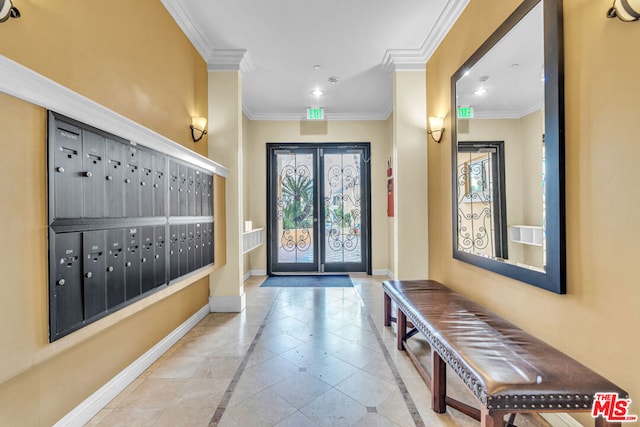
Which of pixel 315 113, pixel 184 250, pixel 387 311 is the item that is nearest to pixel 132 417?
pixel 184 250

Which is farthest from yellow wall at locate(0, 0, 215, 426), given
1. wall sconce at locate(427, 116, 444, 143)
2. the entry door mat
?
wall sconce at locate(427, 116, 444, 143)

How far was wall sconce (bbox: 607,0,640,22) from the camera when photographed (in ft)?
3.77

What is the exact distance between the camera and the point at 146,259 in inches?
79.7

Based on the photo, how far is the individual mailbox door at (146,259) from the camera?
1.98 meters

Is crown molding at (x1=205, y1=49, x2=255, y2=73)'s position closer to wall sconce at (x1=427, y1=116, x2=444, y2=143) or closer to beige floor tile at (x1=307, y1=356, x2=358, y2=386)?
wall sconce at (x1=427, y1=116, x2=444, y2=143)

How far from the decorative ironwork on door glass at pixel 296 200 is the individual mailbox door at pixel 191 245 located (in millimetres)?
2811

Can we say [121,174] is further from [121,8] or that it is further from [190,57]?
[190,57]

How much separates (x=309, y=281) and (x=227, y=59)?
3603 mm

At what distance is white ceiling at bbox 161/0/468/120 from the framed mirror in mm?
810

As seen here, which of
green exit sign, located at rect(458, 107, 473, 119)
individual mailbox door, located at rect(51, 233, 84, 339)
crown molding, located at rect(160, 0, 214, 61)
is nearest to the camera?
individual mailbox door, located at rect(51, 233, 84, 339)

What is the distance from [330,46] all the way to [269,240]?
350cm

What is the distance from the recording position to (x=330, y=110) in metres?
5.24

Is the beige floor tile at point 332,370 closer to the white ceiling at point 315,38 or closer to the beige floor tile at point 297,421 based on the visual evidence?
the beige floor tile at point 297,421

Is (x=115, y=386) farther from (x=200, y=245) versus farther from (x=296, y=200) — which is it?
(x=296, y=200)
